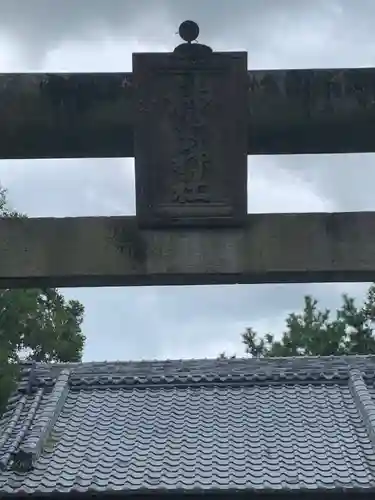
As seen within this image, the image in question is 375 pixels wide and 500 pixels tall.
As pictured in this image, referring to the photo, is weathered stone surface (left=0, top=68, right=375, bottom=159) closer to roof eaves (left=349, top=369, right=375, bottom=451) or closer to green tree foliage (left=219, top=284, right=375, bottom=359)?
roof eaves (left=349, top=369, right=375, bottom=451)

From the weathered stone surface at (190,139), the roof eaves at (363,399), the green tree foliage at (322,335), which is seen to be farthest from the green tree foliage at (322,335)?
the weathered stone surface at (190,139)

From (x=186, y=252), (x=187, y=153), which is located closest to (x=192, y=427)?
(x=186, y=252)

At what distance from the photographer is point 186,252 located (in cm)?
436

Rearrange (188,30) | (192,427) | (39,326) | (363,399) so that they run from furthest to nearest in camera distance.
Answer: (39,326)
(363,399)
(192,427)
(188,30)

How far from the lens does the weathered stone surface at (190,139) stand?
431 cm

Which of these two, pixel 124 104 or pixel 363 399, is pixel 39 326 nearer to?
pixel 363 399

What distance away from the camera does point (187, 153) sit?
4.36 meters

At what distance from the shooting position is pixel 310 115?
4422 mm

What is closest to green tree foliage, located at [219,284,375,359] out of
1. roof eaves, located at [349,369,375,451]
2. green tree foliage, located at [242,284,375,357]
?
green tree foliage, located at [242,284,375,357]

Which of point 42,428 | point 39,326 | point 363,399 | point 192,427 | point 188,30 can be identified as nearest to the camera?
point 188,30

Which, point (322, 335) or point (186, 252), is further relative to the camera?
point (322, 335)

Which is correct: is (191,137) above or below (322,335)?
below

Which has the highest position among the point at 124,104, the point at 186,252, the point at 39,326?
the point at 39,326

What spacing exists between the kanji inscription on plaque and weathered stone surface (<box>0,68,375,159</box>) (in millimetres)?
97
